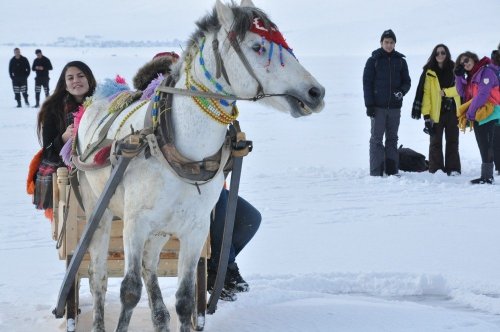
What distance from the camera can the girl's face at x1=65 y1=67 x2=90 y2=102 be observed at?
18.3 feet

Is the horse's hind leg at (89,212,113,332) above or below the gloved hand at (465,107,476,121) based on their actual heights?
below

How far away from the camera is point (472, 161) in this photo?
1244 cm

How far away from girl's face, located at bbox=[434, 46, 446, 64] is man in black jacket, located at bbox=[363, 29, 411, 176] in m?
0.61

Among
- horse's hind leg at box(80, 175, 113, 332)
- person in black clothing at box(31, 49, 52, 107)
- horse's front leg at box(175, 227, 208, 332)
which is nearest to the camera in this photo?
horse's front leg at box(175, 227, 208, 332)

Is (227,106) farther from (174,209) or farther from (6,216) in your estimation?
(6,216)

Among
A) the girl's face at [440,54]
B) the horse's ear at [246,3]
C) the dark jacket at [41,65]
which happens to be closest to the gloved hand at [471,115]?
the girl's face at [440,54]

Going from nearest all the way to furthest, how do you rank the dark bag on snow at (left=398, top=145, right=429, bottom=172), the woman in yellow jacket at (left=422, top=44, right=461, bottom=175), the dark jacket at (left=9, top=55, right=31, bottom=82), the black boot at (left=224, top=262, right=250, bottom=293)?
the black boot at (left=224, top=262, right=250, bottom=293) → the woman in yellow jacket at (left=422, top=44, right=461, bottom=175) → the dark bag on snow at (left=398, top=145, right=429, bottom=172) → the dark jacket at (left=9, top=55, right=31, bottom=82)

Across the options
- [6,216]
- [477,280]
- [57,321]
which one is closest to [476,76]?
[477,280]

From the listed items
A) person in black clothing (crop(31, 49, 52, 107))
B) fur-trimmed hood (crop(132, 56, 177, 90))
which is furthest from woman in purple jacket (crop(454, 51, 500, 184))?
person in black clothing (crop(31, 49, 52, 107))

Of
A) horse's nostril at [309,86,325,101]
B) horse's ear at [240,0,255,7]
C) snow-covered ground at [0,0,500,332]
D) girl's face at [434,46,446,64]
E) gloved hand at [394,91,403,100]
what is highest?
girl's face at [434,46,446,64]

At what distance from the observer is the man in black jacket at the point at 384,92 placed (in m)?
10.9

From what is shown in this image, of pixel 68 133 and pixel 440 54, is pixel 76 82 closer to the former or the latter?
pixel 68 133

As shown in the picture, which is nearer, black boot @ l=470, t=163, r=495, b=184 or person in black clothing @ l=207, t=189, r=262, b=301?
person in black clothing @ l=207, t=189, r=262, b=301

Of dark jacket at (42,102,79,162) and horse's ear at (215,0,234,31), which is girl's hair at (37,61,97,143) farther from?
horse's ear at (215,0,234,31)
